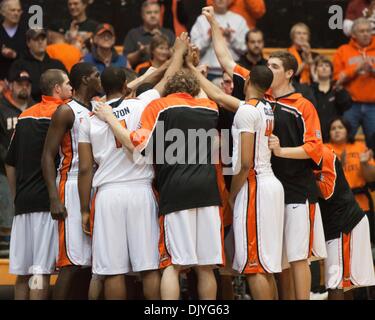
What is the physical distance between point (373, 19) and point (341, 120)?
96.8 inches

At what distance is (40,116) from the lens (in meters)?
7.98

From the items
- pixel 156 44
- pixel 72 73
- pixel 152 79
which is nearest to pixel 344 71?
pixel 156 44

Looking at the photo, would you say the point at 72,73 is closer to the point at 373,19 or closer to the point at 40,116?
the point at 40,116

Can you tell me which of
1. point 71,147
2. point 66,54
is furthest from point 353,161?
point 71,147

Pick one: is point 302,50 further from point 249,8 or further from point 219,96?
point 219,96

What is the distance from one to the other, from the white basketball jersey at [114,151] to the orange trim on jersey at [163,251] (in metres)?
0.38

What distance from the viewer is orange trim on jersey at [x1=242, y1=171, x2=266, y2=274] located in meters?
7.57

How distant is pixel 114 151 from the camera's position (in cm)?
758

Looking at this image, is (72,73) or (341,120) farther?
(341,120)

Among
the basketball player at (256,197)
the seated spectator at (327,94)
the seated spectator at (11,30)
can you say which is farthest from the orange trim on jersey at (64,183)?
the seated spectator at (327,94)

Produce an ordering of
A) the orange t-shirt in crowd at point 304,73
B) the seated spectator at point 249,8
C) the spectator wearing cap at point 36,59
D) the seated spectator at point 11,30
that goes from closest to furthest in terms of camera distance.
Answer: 1. the spectator wearing cap at point 36,59
2. the seated spectator at point 11,30
3. the orange t-shirt in crowd at point 304,73
4. the seated spectator at point 249,8

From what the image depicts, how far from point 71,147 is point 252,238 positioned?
5.36 ft

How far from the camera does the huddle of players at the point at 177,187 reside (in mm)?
7461

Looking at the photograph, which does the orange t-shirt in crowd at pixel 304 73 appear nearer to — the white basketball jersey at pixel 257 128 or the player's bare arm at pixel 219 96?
the player's bare arm at pixel 219 96
